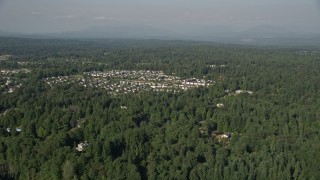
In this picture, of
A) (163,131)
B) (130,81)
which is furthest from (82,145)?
(130,81)

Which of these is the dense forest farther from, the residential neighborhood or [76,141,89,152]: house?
the residential neighborhood

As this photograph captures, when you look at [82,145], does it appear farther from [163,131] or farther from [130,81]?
[130,81]

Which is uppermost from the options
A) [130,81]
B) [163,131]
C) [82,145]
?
[130,81]

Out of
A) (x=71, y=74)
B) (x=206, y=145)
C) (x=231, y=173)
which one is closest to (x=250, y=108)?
(x=206, y=145)

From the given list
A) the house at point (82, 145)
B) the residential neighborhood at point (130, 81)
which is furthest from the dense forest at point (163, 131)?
the residential neighborhood at point (130, 81)

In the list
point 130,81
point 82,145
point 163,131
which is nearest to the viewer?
point 82,145

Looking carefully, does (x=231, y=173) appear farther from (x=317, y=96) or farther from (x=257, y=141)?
(x=317, y=96)

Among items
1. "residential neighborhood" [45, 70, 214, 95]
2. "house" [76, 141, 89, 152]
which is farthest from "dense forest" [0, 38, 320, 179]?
"residential neighborhood" [45, 70, 214, 95]

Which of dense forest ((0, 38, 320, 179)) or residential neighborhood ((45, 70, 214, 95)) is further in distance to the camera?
residential neighborhood ((45, 70, 214, 95))

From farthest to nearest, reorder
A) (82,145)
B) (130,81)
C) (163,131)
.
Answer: (130,81) < (163,131) < (82,145)

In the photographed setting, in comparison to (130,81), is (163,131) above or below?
below
